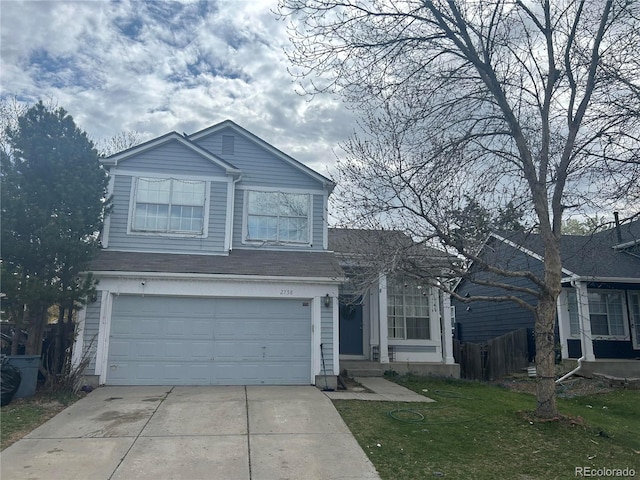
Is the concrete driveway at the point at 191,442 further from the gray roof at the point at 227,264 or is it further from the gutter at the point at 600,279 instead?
the gutter at the point at 600,279

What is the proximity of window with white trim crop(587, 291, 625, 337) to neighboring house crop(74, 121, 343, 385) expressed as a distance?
9.25 meters

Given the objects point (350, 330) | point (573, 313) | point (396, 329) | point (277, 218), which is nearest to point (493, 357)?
point (573, 313)

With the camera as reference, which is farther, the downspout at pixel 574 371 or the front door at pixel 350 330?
the front door at pixel 350 330

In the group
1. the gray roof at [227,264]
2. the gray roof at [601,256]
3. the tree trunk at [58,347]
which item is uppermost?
the gray roof at [601,256]

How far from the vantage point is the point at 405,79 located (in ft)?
30.6

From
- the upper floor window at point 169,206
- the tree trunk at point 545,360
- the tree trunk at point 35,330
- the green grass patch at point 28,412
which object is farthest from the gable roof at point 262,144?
the green grass patch at point 28,412

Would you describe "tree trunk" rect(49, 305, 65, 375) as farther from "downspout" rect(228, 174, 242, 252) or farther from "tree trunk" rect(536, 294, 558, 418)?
"tree trunk" rect(536, 294, 558, 418)

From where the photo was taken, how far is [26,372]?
878 centimetres

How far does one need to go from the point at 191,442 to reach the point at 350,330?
25.8ft

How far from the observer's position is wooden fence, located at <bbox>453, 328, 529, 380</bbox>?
1425 centimetres

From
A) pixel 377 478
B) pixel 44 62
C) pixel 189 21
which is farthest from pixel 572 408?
pixel 44 62

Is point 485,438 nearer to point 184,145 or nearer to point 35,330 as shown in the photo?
point 35,330

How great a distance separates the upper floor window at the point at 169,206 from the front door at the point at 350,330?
4.88 m

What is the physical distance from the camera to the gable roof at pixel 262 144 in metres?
13.0
